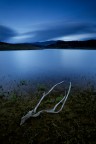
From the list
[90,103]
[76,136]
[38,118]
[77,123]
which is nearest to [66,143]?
[76,136]

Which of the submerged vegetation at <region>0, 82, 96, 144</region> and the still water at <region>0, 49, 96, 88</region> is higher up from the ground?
the submerged vegetation at <region>0, 82, 96, 144</region>

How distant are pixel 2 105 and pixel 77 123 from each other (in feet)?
10.4

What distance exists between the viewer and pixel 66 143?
4.29 meters

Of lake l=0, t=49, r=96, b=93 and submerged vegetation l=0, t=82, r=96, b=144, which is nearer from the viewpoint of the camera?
submerged vegetation l=0, t=82, r=96, b=144

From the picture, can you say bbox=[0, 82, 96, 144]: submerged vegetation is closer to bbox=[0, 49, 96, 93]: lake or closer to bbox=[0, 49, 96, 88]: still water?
bbox=[0, 49, 96, 93]: lake

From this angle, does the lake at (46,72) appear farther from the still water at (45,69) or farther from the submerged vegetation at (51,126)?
the submerged vegetation at (51,126)

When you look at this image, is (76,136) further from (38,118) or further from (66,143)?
(38,118)

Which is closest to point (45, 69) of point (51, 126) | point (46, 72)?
point (46, 72)

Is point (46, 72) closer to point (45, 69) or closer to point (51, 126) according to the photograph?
point (45, 69)

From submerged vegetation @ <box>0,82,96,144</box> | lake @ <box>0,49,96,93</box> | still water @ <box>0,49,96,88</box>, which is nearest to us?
submerged vegetation @ <box>0,82,96,144</box>

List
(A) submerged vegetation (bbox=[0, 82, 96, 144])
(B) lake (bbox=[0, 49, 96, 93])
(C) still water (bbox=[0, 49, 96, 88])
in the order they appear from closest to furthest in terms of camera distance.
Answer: (A) submerged vegetation (bbox=[0, 82, 96, 144]) < (B) lake (bbox=[0, 49, 96, 93]) < (C) still water (bbox=[0, 49, 96, 88])

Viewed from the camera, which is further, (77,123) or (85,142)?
(77,123)

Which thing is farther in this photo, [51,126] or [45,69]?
[45,69]

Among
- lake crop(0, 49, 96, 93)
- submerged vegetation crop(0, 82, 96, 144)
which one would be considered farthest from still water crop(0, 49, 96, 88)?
submerged vegetation crop(0, 82, 96, 144)
